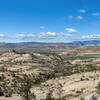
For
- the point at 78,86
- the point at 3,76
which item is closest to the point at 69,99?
the point at 78,86

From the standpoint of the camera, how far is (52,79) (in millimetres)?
52875

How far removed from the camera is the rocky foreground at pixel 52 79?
3050 centimetres

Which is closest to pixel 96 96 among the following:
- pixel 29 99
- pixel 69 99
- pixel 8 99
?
pixel 69 99

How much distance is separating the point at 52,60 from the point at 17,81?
181ft

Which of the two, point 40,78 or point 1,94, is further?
point 40,78

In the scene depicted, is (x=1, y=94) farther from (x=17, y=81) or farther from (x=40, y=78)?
(x=40, y=78)

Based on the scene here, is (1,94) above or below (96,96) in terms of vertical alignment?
below

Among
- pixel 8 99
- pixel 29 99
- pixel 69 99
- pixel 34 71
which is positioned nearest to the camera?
pixel 69 99

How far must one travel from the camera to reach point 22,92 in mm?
29688

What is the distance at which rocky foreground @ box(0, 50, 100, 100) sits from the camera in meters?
30.5

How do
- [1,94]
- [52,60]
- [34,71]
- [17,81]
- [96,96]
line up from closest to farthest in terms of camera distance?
1. [96,96]
2. [1,94]
3. [17,81]
4. [34,71]
5. [52,60]

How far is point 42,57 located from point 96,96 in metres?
88.8

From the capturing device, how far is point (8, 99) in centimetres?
3172

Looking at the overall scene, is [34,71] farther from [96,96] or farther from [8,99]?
[96,96]
